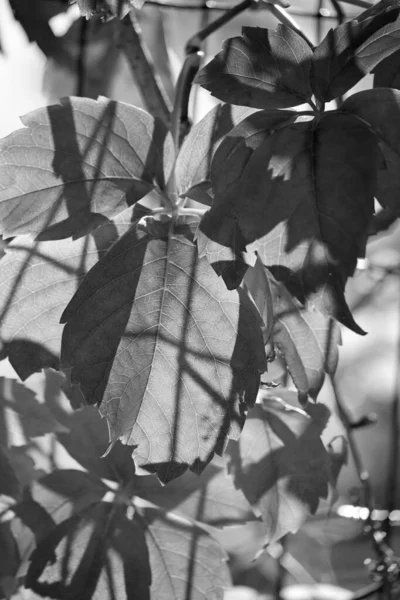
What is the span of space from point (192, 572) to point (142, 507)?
0.24 feet

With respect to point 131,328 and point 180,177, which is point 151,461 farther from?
point 180,177

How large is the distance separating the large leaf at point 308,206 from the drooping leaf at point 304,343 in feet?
0.39

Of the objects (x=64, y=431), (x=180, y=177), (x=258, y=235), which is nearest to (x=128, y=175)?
(x=180, y=177)

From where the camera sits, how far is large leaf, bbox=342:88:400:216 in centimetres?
40

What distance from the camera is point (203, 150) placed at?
484mm

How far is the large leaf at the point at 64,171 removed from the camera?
1.58ft

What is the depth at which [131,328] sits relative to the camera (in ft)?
1.53

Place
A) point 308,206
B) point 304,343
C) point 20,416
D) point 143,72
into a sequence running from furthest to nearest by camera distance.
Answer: point 143,72
point 20,416
point 304,343
point 308,206

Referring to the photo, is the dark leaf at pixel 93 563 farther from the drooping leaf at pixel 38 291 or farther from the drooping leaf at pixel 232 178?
the drooping leaf at pixel 232 178

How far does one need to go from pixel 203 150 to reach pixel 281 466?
0.98 ft

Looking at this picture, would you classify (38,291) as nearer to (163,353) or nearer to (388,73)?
(163,353)

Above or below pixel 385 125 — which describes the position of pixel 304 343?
below

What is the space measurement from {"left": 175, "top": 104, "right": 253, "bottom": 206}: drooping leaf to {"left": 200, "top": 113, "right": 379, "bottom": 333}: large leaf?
0.06 metres

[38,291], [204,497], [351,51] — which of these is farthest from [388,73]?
[204,497]
